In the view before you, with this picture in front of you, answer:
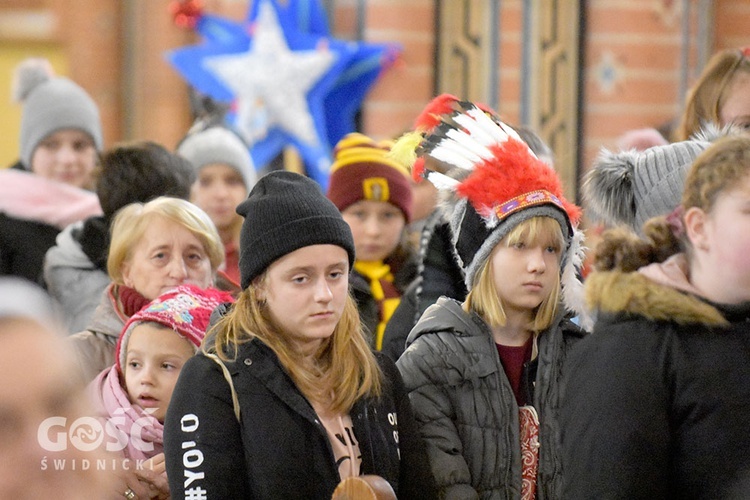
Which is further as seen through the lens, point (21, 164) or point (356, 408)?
point (21, 164)

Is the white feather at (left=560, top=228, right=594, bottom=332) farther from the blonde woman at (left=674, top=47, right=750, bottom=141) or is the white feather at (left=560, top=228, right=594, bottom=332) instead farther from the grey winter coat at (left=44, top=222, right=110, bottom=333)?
the grey winter coat at (left=44, top=222, right=110, bottom=333)

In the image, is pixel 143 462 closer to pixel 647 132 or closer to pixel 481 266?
pixel 481 266

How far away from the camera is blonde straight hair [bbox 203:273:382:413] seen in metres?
2.06

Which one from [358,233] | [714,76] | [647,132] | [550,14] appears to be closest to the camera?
[714,76]

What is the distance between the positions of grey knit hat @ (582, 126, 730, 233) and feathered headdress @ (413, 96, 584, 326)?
0.11 meters

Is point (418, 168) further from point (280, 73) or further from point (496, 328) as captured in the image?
point (280, 73)

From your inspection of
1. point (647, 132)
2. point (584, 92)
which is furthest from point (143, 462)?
point (584, 92)

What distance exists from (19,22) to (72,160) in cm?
158

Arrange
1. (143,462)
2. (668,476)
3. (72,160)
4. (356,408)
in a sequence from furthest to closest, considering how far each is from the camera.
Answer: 1. (72,160)
2. (143,462)
3. (356,408)
4. (668,476)

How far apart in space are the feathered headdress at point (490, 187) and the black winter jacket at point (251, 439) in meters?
0.59

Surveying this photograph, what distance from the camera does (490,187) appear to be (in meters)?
2.43

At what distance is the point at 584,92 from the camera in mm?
4945

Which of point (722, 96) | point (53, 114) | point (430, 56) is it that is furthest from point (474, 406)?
point (430, 56)

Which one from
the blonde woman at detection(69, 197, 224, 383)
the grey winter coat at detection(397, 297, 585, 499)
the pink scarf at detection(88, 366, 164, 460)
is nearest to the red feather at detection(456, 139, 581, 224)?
the grey winter coat at detection(397, 297, 585, 499)
